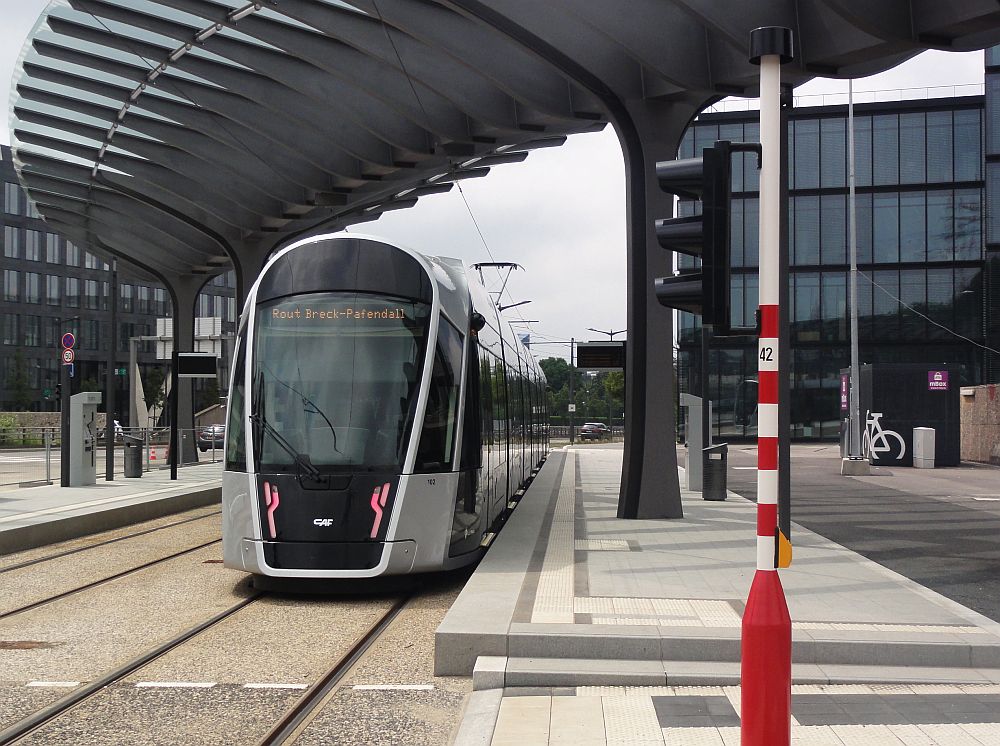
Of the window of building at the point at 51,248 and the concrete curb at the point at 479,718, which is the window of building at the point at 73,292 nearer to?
the window of building at the point at 51,248

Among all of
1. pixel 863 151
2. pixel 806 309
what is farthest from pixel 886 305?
pixel 863 151

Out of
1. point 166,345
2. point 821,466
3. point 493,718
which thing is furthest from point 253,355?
point 821,466

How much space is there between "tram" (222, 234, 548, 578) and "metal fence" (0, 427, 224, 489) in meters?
14.1

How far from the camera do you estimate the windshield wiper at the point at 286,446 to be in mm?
9938

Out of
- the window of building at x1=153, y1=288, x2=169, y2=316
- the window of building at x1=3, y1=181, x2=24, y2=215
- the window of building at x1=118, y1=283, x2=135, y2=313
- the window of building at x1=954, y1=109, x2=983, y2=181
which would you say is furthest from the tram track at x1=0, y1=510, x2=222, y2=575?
the window of building at x1=153, y1=288, x2=169, y2=316

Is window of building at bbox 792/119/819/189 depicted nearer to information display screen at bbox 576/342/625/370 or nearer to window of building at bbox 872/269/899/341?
window of building at bbox 872/269/899/341

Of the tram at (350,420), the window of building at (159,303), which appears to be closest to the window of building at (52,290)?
the window of building at (159,303)

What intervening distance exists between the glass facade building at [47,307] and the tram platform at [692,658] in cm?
7294

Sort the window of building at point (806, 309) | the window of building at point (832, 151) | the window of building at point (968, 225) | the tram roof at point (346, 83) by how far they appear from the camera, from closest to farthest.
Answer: the tram roof at point (346, 83) < the window of building at point (968, 225) < the window of building at point (832, 151) < the window of building at point (806, 309)

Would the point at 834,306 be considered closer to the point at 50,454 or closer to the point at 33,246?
the point at 50,454

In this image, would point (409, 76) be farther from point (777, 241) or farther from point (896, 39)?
point (777, 241)

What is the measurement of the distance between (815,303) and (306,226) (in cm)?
3210

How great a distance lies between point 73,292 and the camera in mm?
85312

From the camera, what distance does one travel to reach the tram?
9.89m
